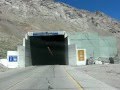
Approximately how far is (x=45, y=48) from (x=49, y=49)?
232cm

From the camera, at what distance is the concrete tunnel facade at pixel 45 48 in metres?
80.2

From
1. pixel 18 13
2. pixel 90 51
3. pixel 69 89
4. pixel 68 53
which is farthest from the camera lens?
pixel 18 13

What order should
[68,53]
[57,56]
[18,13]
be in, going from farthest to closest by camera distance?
[18,13] < [57,56] < [68,53]

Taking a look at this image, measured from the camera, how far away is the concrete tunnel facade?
80.2 metres

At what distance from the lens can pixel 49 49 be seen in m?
109

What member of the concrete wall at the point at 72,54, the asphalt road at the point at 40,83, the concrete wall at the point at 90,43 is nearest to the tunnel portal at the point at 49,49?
the concrete wall at the point at 90,43

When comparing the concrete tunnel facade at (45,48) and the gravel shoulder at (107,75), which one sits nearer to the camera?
the gravel shoulder at (107,75)

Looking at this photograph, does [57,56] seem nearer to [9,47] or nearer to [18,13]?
[9,47]

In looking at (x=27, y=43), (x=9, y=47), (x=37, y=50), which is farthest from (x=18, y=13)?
(x=27, y=43)

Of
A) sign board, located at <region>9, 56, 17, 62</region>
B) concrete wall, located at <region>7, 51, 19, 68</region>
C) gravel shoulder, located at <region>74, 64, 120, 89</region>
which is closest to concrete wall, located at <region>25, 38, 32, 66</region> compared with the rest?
concrete wall, located at <region>7, 51, 19, 68</region>

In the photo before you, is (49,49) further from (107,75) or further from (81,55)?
(107,75)

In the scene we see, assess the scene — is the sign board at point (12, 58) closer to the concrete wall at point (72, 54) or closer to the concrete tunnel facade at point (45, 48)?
the concrete tunnel facade at point (45, 48)

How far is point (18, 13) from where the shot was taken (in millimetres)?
188625

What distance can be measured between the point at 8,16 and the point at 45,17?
25507 millimetres
